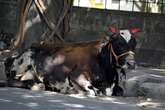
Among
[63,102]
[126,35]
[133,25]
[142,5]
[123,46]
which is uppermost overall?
[142,5]

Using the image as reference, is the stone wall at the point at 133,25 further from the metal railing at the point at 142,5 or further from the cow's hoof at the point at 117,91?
the cow's hoof at the point at 117,91

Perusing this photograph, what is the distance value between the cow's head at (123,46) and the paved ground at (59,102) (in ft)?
2.04

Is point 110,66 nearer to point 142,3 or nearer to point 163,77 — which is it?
point 163,77

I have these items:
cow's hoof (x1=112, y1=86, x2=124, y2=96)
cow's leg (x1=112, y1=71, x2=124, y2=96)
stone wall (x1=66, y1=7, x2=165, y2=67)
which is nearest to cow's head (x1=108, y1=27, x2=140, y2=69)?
cow's leg (x1=112, y1=71, x2=124, y2=96)

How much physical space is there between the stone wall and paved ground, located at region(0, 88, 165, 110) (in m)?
5.85

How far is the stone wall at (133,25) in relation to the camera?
612 inches

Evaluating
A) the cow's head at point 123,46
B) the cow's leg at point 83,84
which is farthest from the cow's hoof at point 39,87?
the cow's head at point 123,46

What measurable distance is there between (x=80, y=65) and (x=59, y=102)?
46.0 inches

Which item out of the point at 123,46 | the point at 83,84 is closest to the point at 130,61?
the point at 123,46

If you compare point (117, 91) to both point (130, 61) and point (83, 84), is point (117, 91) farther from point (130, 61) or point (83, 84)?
point (130, 61)

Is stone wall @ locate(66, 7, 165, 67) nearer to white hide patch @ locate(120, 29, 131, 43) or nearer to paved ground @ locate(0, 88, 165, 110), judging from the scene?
paved ground @ locate(0, 88, 165, 110)

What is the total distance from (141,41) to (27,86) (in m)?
6.35

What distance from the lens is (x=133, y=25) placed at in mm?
15938

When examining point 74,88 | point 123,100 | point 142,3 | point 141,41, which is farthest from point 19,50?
point 142,3
